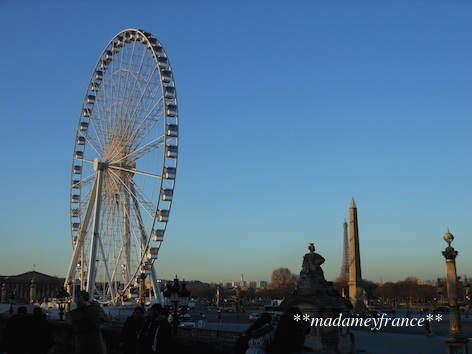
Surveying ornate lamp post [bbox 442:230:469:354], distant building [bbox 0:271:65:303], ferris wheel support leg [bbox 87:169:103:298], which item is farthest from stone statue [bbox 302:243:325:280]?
distant building [bbox 0:271:65:303]

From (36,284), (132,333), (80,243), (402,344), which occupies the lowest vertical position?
(402,344)

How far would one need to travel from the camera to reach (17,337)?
28.7 feet

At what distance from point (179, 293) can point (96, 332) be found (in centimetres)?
1460

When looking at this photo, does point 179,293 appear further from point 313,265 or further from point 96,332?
point 96,332

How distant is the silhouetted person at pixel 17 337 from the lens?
8711 mm

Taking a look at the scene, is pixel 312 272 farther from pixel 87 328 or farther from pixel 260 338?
pixel 260 338

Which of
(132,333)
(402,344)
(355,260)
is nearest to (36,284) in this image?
(355,260)

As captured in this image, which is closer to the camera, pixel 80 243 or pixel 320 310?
pixel 320 310

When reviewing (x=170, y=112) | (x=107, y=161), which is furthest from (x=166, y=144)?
(x=107, y=161)

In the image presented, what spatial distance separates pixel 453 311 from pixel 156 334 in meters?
13.4

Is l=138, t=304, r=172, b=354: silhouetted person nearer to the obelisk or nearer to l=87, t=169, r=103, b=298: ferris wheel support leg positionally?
l=87, t=169, r=103, b=298: ferris wheel support leg

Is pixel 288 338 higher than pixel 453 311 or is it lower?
higher

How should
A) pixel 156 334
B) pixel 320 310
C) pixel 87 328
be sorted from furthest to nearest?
pixel 320 310, pixel 156 334, pixel 87 328

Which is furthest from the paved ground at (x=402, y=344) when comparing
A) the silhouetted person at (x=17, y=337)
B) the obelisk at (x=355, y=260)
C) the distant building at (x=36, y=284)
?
the distant building at (x=36, y=284)
